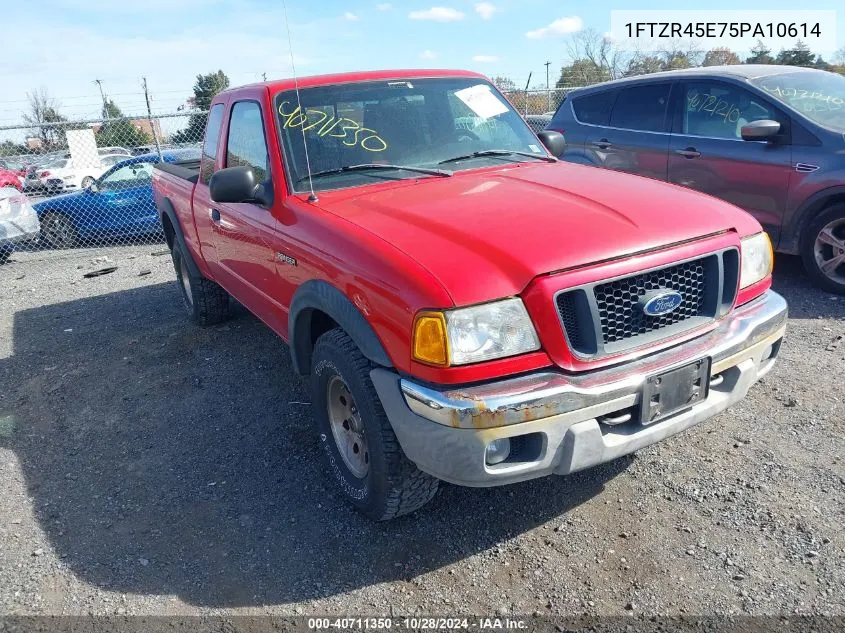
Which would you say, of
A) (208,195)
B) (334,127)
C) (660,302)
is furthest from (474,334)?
A: (208,195)

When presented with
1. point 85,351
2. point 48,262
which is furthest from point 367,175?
point 48,262

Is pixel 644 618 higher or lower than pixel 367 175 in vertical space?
lower

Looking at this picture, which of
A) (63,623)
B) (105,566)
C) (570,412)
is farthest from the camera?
(105,566)

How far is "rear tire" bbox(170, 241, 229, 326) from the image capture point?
18.7 feet

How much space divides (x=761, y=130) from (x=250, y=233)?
14.0 ft

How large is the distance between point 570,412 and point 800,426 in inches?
76.9

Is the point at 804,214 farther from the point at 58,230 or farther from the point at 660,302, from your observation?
the point at 58,230

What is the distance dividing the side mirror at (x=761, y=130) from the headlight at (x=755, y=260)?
2.89 metres

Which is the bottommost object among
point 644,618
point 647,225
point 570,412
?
point 644,618

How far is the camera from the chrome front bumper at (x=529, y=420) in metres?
2.37

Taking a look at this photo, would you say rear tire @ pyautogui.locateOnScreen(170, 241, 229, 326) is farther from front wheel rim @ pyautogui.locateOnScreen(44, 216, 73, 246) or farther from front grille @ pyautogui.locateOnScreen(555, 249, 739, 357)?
front wheel rim @ pyautogui.locateOnScreen(44, 216, 73, 246)

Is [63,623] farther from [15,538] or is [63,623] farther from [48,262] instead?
[48,262]

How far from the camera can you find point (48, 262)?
10.0 meters

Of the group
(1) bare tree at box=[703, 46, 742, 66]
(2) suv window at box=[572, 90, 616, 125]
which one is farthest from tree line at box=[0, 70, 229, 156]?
(1) bare tree at box=[703, 46, 742, 66]
